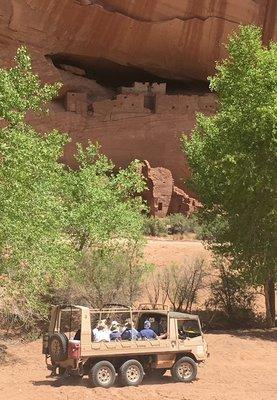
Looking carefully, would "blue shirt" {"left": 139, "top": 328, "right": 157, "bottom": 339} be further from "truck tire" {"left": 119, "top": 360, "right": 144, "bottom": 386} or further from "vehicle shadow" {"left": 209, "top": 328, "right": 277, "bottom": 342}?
"vehicle shadow" {"left": 209, "top": 328, "right": 277, "bottom": 342}

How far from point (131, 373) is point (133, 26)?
1637 centimetres

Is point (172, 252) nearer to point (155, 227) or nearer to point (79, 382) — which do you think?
point (155, 227)

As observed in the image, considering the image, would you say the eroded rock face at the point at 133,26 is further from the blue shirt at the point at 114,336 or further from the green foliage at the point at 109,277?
the blue shirt at the point at 114,336

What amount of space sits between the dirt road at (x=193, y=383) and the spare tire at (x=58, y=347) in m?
0.40

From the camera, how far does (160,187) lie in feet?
79.6

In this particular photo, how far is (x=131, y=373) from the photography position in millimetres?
7840

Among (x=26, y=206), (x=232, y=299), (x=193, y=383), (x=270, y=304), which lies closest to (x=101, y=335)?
(x=193, y=383)

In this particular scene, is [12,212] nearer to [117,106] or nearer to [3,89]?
[3,89]

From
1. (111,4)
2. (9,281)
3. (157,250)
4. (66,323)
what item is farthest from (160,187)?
(9,281)

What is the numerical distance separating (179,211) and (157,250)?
6.13 metres

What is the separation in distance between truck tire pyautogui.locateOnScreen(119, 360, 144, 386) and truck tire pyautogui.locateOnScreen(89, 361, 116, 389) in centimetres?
13

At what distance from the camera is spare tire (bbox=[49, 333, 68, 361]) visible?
7.61m

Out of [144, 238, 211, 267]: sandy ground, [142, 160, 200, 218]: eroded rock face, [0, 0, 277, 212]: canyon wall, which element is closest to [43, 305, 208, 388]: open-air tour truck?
[144, 238, 211, 267]: sandy ground

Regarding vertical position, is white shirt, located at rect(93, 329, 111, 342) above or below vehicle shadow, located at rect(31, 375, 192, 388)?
above
